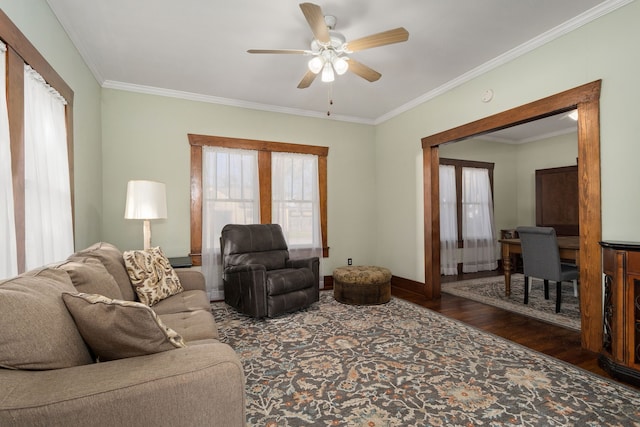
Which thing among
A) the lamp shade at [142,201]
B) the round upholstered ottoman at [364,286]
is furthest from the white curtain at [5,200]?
the round upholstered ottoman at [364,286]

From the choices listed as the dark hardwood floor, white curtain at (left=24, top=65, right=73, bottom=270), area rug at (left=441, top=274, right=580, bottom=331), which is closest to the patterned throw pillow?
white curtain at (left=24, top=65, right=73, bottom=270)

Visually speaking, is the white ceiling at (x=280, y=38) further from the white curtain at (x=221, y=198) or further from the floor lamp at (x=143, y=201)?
the floor lamp at (x=143, y=201)

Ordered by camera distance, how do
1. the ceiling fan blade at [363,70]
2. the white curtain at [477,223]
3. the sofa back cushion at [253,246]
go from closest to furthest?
the ceiling fan blade at [363,70] < the sofa back cushion at [253,246] < the white curtain at [477,223]

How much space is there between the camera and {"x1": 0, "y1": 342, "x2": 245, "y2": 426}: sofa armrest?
0.82m

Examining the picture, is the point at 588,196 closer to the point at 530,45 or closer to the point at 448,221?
the point at 530,45

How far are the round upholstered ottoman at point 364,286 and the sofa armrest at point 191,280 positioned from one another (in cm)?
176

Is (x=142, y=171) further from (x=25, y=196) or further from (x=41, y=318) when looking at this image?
(x=41, y=318)

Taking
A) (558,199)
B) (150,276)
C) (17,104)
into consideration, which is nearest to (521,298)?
(558,199)

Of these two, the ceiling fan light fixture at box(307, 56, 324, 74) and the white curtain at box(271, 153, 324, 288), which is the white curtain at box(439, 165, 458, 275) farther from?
the ceiling fan light fixture at box(307, 56, 324, 74)

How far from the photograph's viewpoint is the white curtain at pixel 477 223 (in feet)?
20.5

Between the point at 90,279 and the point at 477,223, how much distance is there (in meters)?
6.49

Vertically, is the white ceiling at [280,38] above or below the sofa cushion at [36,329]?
above

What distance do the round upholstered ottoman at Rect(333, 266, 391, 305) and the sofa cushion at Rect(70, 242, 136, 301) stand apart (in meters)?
2.41

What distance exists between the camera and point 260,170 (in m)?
4.59
